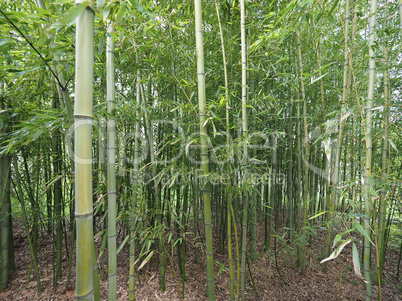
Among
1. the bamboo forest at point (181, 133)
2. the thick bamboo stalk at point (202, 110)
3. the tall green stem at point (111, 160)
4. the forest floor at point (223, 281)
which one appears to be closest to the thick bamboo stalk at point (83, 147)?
the bamboo forest at point (181, 133)

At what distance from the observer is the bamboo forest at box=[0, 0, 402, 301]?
1.14 metres

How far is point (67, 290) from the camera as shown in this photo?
2221mm

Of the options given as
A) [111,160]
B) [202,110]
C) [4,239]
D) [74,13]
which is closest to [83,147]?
[74,13]

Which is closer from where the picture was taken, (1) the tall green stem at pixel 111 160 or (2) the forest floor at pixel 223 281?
(1) the tall green stem at pixel 111 160

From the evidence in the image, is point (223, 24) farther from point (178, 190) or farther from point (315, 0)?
point (178, 190)

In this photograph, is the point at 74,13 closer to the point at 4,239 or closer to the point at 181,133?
the point at 181,133

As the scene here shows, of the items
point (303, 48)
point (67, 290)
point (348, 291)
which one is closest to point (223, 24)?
point (303, 48)

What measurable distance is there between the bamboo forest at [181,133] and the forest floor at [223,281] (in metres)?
0.02

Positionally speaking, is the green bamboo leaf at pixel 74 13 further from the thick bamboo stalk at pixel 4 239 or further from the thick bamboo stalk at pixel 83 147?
the thick bamboo stalk at pixel 4 239

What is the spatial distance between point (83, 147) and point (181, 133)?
42.2 inches

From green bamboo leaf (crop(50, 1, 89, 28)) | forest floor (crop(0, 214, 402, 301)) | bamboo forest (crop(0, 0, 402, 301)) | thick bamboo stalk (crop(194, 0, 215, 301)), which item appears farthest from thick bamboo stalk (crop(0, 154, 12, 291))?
green bamboo leaf (crop(50, 1, 89, 28))

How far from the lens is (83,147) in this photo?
2.34 ft

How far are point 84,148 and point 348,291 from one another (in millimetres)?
3306

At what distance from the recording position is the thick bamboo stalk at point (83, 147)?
70 cm
